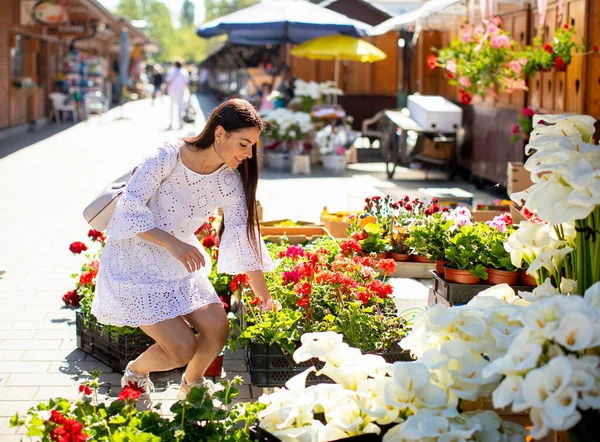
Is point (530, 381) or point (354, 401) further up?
point (530, 381)

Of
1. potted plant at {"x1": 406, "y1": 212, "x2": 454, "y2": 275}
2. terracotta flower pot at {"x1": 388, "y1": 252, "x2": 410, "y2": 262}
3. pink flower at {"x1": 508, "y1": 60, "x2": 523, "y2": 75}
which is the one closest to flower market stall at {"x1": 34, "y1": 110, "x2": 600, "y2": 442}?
potted plant at {"x1": 406, "y1": 212, "x2": 454, "y2": 275}

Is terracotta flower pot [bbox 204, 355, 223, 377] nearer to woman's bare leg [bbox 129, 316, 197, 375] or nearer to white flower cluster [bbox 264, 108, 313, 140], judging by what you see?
woman's bare leg [bbox 129, 316, 197, 375]

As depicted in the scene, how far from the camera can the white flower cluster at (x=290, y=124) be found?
53.2 feet

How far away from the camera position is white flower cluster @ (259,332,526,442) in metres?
2.54

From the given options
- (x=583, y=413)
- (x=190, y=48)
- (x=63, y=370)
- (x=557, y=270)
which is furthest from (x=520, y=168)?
(x=190, y=48)

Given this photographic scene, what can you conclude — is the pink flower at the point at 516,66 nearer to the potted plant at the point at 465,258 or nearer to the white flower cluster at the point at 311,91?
the potted plant at the point at 465,258

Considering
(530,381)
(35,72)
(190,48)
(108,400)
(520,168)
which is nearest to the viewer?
(530,381)

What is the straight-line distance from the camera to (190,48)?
138 metres

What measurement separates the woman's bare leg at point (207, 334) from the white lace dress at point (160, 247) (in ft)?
0.17

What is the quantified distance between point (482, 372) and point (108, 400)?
2808 millimetres

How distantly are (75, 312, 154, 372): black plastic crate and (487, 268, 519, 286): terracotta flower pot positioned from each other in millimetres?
1918

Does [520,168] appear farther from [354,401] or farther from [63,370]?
[354,401]

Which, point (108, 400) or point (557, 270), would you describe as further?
point (108, 400)

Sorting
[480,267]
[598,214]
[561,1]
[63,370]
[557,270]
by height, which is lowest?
[63,370]
